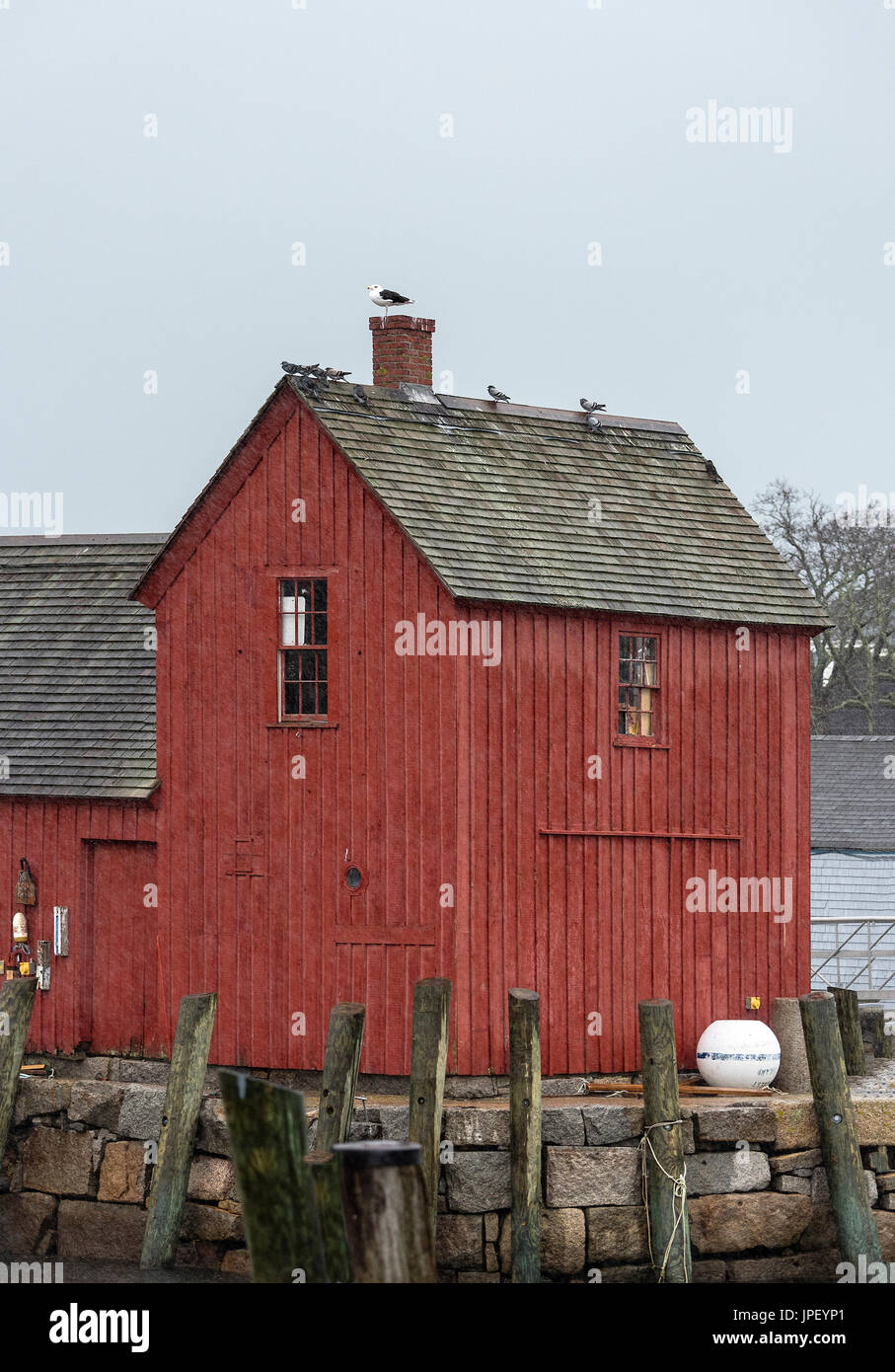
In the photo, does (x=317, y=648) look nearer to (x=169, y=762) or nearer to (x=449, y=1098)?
(x=169, y=762)

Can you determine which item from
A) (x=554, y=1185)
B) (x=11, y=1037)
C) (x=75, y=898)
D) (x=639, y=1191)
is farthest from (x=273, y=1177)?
(x=75, y=898)

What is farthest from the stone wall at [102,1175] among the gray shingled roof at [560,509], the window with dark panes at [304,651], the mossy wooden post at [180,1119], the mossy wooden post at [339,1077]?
the gray shingled roof at [560,509]

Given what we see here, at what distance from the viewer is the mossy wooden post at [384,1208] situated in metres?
10.0

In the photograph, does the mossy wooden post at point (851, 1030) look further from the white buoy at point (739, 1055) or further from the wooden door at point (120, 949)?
the wooden door at point (120, 949)

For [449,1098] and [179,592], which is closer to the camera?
[449,1098]

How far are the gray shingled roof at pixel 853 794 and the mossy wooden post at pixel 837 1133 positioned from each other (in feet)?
61.9

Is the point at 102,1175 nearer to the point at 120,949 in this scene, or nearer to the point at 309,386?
the point at 120,949

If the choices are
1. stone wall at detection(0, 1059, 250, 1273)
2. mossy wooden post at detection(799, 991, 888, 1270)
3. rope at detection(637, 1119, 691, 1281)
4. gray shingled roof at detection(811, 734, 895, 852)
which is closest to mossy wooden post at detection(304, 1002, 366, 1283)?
stone wall at detection(0, 1059, 250, 1273)

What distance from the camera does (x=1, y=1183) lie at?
71.3 feet

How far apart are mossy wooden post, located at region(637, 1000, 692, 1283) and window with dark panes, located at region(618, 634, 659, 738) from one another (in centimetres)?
343

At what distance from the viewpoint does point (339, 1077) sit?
19094mm
